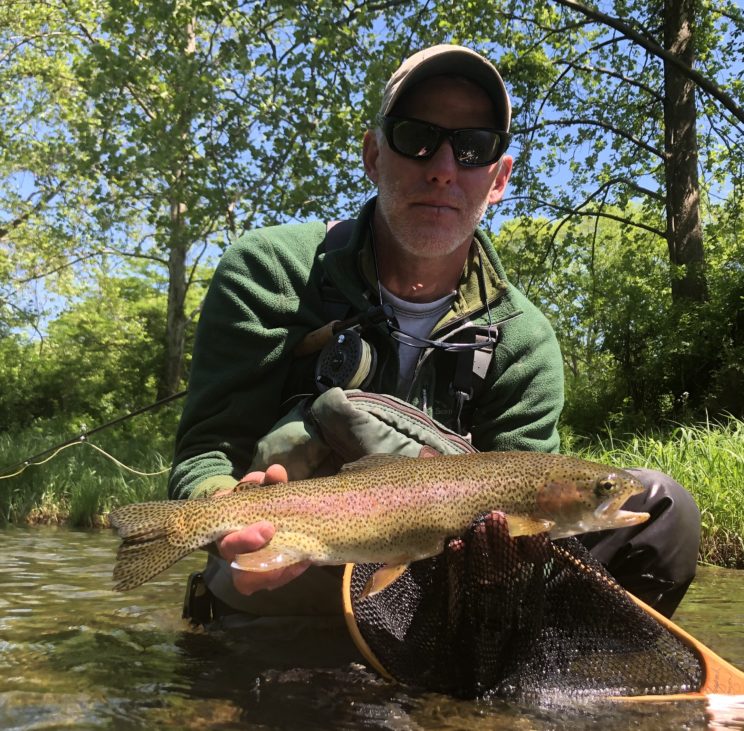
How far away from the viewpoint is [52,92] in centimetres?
2422

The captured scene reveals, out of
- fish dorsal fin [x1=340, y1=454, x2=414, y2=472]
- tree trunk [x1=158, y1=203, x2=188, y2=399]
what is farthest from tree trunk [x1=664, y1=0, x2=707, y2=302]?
fish dorsal fin [x1=340, y1=454, x2=414, y2=472]

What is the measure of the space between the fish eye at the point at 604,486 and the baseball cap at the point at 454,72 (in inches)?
81.9

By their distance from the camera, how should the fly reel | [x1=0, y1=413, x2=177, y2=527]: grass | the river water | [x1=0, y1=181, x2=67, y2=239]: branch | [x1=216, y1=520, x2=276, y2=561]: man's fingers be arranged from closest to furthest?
the river water → [x1=216, y1=520, x2=276, y2=561]: man's fingers → the fly reel → [x1=0, y1=413, x2=177, y2=527]: grass → [x1=0, y1=181, x2=67, y2=239]: branch

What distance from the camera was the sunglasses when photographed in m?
3.75

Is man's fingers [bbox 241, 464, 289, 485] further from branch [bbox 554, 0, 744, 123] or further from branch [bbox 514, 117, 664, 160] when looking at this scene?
branch [bbox 514, 117, 664, 160]

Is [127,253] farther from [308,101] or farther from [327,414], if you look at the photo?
[327,414]

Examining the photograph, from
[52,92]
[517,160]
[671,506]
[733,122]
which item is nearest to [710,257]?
[733,122]

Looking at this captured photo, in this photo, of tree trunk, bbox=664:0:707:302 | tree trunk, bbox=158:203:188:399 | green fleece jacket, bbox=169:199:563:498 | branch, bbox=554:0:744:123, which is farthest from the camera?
tree trunk, bbox=158:203:188:399

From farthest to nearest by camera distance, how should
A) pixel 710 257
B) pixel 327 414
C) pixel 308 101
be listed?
pixel 710 257
pixel 308 101
pixel 327 414

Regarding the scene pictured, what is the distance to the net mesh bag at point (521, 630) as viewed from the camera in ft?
8.38

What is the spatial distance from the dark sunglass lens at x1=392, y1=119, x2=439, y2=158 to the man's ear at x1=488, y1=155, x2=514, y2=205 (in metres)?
0.51

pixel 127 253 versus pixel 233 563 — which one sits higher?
pixel 127 253

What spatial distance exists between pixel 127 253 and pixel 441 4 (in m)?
13.0

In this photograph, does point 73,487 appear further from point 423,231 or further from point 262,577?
point 262,577
